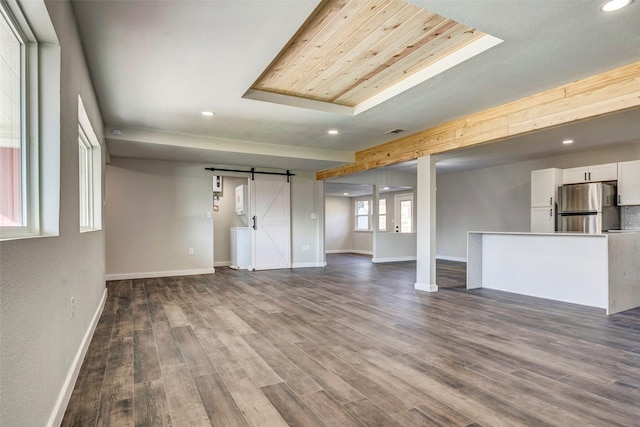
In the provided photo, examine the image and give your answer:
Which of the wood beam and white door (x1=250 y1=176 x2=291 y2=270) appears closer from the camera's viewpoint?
the wood beam

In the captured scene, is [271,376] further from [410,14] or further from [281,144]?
[281,144]

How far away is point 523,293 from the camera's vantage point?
492 cm

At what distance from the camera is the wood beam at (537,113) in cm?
303

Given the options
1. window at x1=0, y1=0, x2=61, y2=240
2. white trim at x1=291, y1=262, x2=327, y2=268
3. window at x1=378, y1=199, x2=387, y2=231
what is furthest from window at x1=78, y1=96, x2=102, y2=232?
window at x1=378, y1=199, x2=387, y2=231

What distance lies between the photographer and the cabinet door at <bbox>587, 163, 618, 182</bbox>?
231 inches

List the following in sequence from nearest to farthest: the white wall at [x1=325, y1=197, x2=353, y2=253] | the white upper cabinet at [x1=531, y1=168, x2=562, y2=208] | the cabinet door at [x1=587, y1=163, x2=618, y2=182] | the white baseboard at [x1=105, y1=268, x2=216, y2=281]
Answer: the cabinet door at [x1=587, y1=163, x2=618, y2=182] < the white baseboard at [x1=105, y1=268, x2=216, y2=281] < the white upper cabinet at [x1=531, y1=168, x2=562, y2=208] < the white wall at [x1=325, y1=197, x2=353, y2=253]

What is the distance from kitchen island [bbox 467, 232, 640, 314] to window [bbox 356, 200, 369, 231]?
675cm

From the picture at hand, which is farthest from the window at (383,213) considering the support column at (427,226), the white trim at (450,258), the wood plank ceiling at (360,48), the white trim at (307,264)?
the wood plank ceiling at (360,48)

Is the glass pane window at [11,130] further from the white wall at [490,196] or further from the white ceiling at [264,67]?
the white wall at [490,196]

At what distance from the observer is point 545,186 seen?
265 inches

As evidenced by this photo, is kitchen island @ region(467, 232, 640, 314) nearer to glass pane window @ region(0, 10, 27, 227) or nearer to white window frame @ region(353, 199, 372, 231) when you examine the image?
glass pane window @ region(0, 10, 27, 227)

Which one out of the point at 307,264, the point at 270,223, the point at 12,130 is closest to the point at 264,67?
the point at 12,130

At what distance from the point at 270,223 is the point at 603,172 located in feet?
20.7

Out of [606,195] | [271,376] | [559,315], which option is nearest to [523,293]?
[559,315]
